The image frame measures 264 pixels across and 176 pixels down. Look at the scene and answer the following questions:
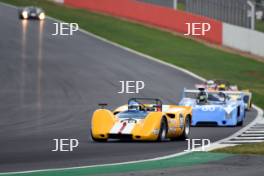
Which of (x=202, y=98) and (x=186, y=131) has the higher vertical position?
(x=202, y=98)

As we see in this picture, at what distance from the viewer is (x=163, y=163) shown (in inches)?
632

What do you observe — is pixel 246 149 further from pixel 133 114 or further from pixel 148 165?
pixel 148 165

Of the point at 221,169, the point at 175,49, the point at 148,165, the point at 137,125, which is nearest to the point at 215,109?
the point at 137,125

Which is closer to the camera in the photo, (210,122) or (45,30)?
(210,122)

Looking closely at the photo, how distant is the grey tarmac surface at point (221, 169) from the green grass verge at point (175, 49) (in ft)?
67.8

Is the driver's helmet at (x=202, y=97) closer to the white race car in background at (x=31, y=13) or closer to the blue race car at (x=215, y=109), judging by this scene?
the blue race car at (x=215, y=109)

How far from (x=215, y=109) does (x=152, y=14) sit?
35.8m

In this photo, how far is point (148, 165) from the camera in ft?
51.6

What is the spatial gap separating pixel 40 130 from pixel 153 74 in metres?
19.9

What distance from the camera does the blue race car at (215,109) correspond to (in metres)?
26.7

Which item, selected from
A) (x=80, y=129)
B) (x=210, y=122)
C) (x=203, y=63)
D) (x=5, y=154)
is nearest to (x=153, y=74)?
(x=203, y=63)

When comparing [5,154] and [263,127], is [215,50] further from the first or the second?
[5,154]

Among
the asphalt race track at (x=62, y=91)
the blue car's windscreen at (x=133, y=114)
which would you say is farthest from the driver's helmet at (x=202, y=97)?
the blue car's windscreen at (x=133, y=114)

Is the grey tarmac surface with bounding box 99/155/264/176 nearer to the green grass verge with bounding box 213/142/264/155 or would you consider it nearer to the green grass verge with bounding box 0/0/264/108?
the green grass verge with bounding box 213/142/264/155
